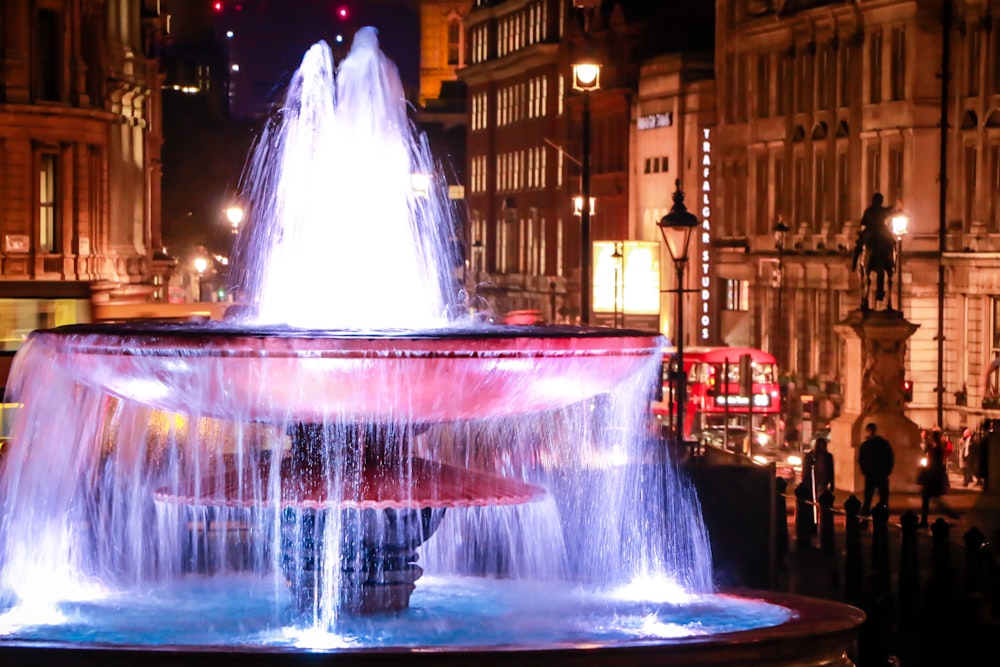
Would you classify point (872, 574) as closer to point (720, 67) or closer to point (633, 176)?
point (720, 67)

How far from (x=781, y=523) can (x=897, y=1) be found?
34957 millimetres

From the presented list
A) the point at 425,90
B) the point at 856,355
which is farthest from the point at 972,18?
the point at 425,90

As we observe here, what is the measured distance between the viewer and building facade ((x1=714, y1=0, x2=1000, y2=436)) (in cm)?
5128

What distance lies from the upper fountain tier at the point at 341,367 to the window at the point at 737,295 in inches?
2156

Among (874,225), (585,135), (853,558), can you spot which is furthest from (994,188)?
(853,558)

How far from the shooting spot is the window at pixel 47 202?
4731 centimetres

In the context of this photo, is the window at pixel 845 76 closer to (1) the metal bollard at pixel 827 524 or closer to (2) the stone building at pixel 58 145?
(2) the stone building at pixel 58 145

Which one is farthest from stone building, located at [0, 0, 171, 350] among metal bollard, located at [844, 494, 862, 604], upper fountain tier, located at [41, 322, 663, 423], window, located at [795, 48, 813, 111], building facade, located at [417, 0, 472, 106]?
building facade, located at [417, 0, 472, 106]

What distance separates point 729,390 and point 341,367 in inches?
1526

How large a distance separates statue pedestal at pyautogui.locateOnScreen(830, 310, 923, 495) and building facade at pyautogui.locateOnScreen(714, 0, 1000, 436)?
9.90m

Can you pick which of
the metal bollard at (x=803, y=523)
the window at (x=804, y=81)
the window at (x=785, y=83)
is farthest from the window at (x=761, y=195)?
the metal bollard at (x=803, y=523)

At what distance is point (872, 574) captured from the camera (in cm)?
1825

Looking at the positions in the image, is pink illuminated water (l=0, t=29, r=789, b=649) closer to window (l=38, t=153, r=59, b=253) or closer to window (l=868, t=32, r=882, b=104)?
window (l=38, t=153, r=59, b=253)

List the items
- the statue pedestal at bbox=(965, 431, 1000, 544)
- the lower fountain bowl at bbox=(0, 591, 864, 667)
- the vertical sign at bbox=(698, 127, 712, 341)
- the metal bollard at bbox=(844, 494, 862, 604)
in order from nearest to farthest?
1. the lower fountain bowl at bbox=(0, 591, 864, 667)
2. the metal bollard at bbox=(844, 494, 862, 604)
3. the statue pedestal at bbox=(965, 431, 1000, 544)
4. the vertical sign at bbox=(698, 127, 712, 341)
